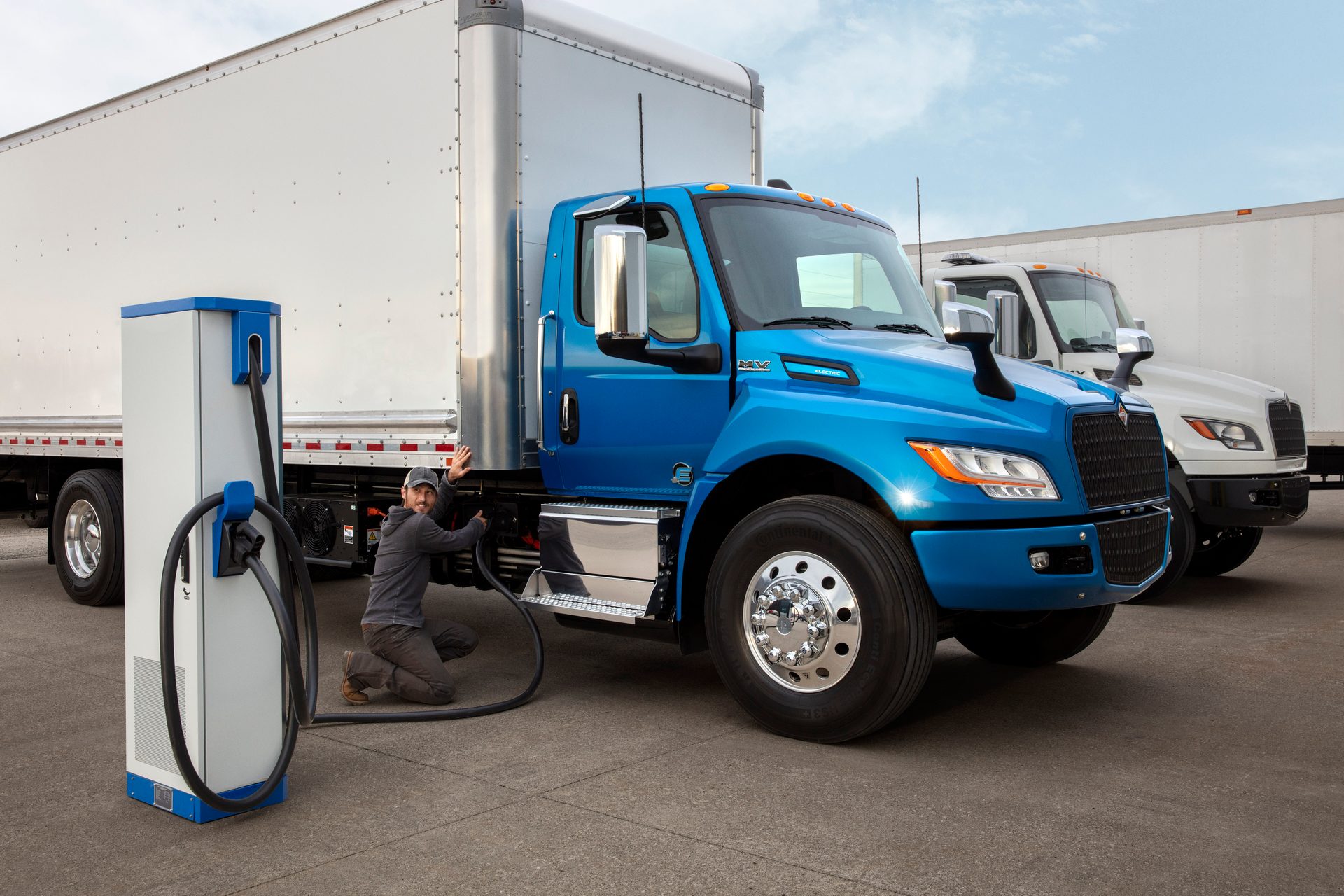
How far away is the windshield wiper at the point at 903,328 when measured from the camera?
6.03 metres

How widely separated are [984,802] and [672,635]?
73.9 inches

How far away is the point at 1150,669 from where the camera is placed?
6.76m

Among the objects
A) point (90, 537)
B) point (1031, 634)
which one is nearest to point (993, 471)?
point (1031, 634)

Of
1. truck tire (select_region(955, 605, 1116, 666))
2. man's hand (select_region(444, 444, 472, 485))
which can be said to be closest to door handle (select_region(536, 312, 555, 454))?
man's hand (select_region(444, 444, 472, 485))

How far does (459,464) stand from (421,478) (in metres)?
0.22

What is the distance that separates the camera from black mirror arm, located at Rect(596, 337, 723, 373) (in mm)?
5550

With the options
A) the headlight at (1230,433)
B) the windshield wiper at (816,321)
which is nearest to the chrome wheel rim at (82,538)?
the windshield wiper at (816,321)

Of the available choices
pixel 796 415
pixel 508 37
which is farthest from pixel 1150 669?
pixel 508 37

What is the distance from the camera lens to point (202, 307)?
4.17 meters

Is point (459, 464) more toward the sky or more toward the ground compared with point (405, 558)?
more toward the sky

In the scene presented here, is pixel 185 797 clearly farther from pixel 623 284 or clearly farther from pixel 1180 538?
pixel 1180 538

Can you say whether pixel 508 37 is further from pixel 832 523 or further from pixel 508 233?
pixel 832 523

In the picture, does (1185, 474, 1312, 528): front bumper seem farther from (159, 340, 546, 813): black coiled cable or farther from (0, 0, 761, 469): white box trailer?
(159, 340, 546, 813): black coiled cable

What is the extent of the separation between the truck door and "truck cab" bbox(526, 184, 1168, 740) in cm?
1
